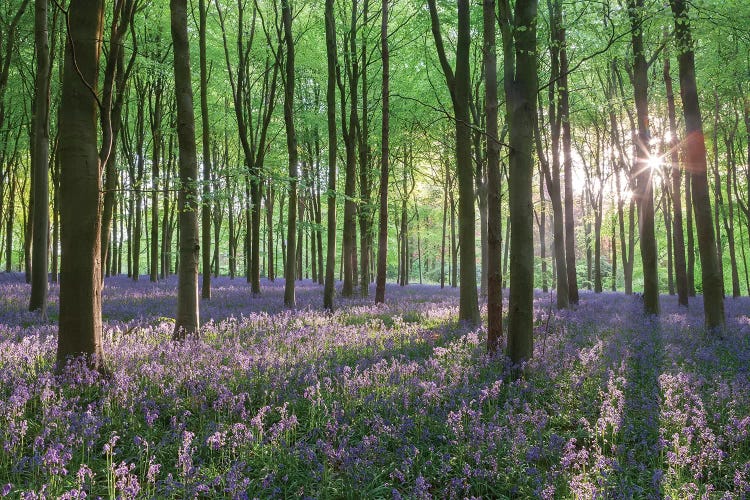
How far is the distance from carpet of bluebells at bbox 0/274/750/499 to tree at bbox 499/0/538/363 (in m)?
0.57

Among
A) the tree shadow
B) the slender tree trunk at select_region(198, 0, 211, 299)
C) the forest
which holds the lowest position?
the tree shadow

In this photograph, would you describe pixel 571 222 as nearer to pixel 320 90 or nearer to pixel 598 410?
pixel 598 410

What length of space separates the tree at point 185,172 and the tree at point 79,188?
247cm

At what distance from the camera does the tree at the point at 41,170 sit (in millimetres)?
9812

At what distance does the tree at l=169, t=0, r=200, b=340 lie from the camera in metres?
7.73

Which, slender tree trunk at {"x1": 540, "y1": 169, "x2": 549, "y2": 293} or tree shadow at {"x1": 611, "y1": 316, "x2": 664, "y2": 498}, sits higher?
slender tree trunk at {"x1": 540, "y1": 169, "x2": 549, "y2": 293}

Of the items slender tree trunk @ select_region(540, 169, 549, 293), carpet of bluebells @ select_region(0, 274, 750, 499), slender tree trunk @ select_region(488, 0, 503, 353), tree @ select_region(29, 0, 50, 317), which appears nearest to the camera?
carpet of bluebells @ select_region(0, 274, 750, 499)

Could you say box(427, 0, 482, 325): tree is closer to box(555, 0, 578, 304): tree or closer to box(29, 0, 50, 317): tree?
box(555, 0, 578, 304): tree

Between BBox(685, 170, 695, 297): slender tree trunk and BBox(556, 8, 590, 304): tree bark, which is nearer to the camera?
BBox(556, 8, 590, 304): tree bark

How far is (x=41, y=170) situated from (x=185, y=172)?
5.18m

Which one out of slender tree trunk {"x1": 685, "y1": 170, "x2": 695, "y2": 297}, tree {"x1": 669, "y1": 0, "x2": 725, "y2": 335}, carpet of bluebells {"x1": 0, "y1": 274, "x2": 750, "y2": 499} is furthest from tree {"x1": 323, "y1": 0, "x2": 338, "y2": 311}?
slender tree trunk {"x1": 685, "y1": 170, "x2": 695, "y2": 297}

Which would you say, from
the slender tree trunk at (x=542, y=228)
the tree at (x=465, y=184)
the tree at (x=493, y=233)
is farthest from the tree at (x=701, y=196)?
the slender tree trunk at (x=542, y=228)

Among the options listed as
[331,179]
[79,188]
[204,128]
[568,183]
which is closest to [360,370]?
[79,188]

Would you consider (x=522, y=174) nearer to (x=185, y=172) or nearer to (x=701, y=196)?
(x=185, y=172)
